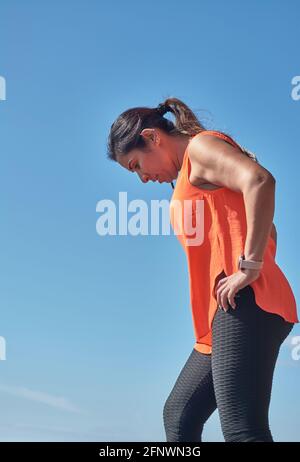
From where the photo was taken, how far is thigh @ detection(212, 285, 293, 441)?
2.29m

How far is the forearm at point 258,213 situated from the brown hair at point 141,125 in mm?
568

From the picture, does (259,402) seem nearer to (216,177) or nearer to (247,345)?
(247,345)

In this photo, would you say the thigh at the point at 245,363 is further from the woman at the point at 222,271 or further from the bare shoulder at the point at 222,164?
the bare shoulder at the point at 222,164

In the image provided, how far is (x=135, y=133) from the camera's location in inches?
114

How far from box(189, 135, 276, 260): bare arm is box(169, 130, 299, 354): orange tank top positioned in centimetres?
7

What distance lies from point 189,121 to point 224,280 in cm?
75

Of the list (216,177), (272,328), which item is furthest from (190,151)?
(272,328)

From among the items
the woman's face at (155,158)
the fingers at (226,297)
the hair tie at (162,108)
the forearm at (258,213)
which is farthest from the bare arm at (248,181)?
the hair tie at (162,108)

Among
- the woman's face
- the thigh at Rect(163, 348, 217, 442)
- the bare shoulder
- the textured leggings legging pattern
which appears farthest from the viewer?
the woman's face

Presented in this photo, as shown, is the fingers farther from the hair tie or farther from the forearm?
the hair tie

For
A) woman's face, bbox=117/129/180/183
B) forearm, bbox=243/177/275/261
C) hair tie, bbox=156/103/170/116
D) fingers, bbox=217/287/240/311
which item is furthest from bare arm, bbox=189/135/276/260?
hair tie, bbox=156/103/170/116

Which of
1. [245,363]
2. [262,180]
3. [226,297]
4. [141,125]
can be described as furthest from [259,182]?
[141,125]

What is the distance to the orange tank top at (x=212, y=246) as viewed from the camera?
2498 millimetres
